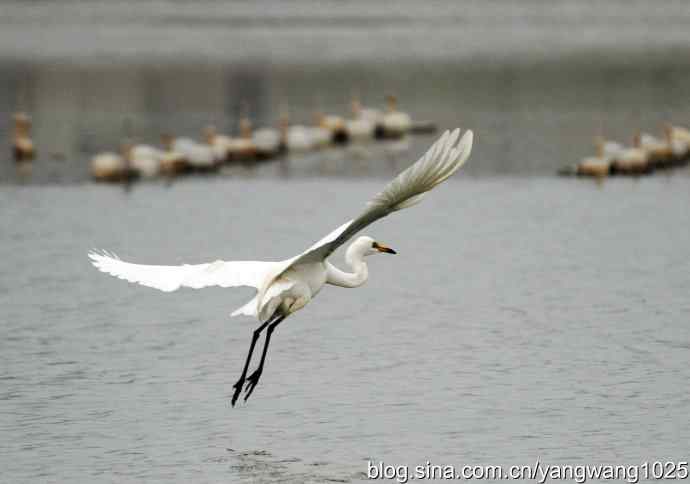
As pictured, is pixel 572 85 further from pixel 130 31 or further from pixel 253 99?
pixel 130 31

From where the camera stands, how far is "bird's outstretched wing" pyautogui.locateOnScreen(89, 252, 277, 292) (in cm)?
1370

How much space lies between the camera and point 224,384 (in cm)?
1513

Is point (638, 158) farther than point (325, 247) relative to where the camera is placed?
Yes

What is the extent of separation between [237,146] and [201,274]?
2286 cm

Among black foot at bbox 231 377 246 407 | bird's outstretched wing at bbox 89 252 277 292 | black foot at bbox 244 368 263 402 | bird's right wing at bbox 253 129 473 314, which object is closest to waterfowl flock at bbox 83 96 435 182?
bird's outstretched wing at bbox 89 252 277 292

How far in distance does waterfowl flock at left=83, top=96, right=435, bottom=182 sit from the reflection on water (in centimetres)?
72

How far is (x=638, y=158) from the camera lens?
3325cm

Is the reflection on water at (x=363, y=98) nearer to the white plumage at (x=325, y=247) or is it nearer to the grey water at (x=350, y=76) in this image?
the grey water at (x=350, y=76)

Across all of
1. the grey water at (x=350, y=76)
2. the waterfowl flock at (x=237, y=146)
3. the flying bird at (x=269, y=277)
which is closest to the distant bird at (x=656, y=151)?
the grey water at (x=350, y=76)

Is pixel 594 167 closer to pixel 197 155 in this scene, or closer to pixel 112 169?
pixel 197 155

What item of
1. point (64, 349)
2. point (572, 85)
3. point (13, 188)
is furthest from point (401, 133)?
point (64, 349)

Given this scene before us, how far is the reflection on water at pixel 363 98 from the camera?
37281 millimetres

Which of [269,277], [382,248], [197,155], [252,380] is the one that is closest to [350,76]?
[197,155]

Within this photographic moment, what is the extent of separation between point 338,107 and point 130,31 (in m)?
54.8
